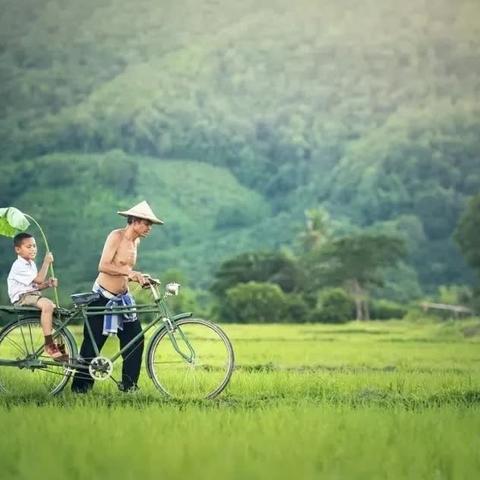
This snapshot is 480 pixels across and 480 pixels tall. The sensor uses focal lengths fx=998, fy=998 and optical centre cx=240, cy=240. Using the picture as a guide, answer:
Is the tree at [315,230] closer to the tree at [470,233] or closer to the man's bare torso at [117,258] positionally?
the tree at [470,233]

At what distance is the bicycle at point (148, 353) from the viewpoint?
4.50 meters

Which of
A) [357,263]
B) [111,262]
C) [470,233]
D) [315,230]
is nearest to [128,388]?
[111,262]

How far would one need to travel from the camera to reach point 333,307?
15977 millimetres

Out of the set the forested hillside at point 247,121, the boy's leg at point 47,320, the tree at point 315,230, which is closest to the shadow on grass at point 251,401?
the boy's leg at point 47,320

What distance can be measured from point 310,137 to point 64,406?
15.8 metres

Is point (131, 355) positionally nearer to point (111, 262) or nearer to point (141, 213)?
point (111, 262)

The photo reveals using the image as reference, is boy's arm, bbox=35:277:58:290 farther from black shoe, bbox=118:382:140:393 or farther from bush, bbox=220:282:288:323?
bush, bbox=220:282:288:323

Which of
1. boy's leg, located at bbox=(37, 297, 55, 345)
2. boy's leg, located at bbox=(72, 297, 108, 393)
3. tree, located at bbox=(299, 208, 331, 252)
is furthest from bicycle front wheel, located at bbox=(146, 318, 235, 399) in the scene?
tree, located at bbox=(299, 208, 331, 252)

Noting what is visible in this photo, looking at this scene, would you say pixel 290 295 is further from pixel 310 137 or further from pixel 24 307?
pixel 24 307

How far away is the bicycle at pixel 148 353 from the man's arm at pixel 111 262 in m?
0.14

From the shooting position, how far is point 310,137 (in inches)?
778

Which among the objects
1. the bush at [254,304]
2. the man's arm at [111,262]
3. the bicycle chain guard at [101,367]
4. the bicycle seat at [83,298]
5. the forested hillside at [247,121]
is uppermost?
the forested hillside at [247,121]

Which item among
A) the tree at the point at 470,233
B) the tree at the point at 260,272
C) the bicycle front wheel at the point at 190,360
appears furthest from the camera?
the tree at the point at 470,233

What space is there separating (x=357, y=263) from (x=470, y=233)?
2.08m
